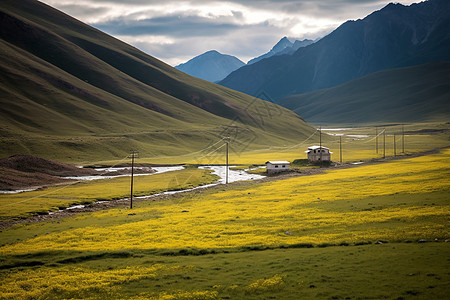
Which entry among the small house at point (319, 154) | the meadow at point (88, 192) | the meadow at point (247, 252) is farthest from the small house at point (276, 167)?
the meadow at point (247, 252)

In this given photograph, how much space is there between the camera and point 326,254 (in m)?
32.2

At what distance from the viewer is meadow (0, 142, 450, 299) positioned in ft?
85.1

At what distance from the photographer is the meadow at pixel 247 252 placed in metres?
26.0

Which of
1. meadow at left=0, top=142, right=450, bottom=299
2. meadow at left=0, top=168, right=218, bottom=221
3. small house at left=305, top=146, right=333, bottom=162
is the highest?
small house at left=305, top=146, right=333, bottom=162

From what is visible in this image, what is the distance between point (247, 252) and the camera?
35375 mm

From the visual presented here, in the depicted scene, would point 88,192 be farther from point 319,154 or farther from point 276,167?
point 319,154

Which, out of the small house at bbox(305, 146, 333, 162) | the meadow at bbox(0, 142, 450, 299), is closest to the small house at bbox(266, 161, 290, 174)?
the small house at bbox(305, 146, 333, 162)

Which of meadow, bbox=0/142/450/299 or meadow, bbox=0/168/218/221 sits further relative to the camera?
meadow, bbox=0/168/218/221

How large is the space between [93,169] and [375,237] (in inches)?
4293

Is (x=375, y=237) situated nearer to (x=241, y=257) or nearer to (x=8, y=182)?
(x=241, y=257)

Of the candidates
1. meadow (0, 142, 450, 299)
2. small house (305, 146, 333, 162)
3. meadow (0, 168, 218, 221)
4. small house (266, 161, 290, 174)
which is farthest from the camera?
small house (305, 146, 333, 162)

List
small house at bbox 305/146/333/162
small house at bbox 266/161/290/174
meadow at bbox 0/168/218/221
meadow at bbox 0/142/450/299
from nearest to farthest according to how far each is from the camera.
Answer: meadow at bbox 0/142/450/299 < meadow at bbox 0/168/218/221 < small house at bbox 266/161/290/174 < small house at bbox 305/146/333/162

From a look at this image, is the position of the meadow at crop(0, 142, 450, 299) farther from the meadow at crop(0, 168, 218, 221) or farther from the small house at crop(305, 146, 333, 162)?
the small house at crop(305, 146, 333, 162)

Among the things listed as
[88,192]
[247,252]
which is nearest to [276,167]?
[88,192]
